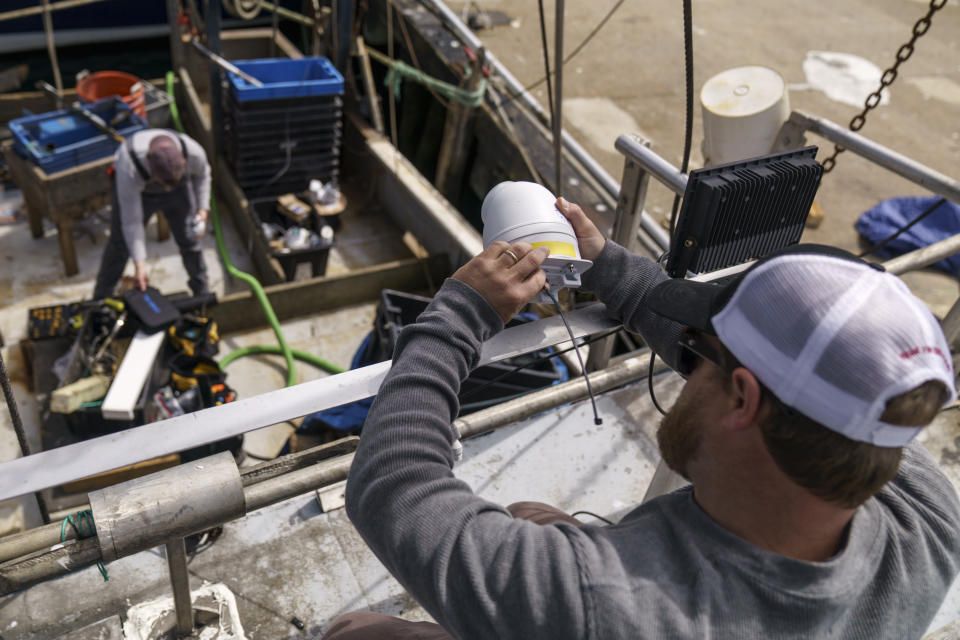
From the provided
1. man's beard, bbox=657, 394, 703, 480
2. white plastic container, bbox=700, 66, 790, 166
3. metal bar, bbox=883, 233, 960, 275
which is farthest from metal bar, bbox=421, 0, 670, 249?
man's beard, bbox=657, 394, 703, 480

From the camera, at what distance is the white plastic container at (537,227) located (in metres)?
1.47

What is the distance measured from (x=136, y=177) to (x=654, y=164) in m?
4.11

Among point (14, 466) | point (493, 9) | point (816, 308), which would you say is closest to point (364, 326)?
point (14, 466)

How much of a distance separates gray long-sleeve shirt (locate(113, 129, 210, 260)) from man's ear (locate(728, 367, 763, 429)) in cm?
482

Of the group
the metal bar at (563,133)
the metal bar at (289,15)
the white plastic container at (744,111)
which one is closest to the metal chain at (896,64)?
the white plastic container at (744,111)

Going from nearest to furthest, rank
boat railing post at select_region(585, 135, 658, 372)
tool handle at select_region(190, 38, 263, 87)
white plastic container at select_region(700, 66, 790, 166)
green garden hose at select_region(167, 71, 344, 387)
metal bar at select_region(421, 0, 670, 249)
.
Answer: boat railing post at select_region(585, 135, 658, 372) < white plastic container at select_region(700, 66, 790, 166) < metal bar at select_region(421, 0, 670, 249) < green garden hose at select_region(167, 71, 344, 387) < tool handle at select_region(190, 38, 263, 87)

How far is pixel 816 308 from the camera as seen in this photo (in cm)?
98

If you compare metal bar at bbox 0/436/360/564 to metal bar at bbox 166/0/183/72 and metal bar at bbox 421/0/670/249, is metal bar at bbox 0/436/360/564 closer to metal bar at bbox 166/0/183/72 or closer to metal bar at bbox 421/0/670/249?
metal bar at bbox 421/0/670/249

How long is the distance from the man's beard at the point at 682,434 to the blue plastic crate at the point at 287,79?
5529mm

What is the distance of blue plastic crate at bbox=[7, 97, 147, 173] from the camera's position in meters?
5.54

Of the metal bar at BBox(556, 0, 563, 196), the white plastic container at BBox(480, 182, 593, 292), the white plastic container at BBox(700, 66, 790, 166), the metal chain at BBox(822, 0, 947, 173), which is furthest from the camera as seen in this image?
the white plastic container at BBox(700, 66, 790, 166)

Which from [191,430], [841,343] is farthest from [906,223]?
[191,430]

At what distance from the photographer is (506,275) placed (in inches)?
53.4

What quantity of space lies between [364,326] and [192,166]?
1.80 metres
